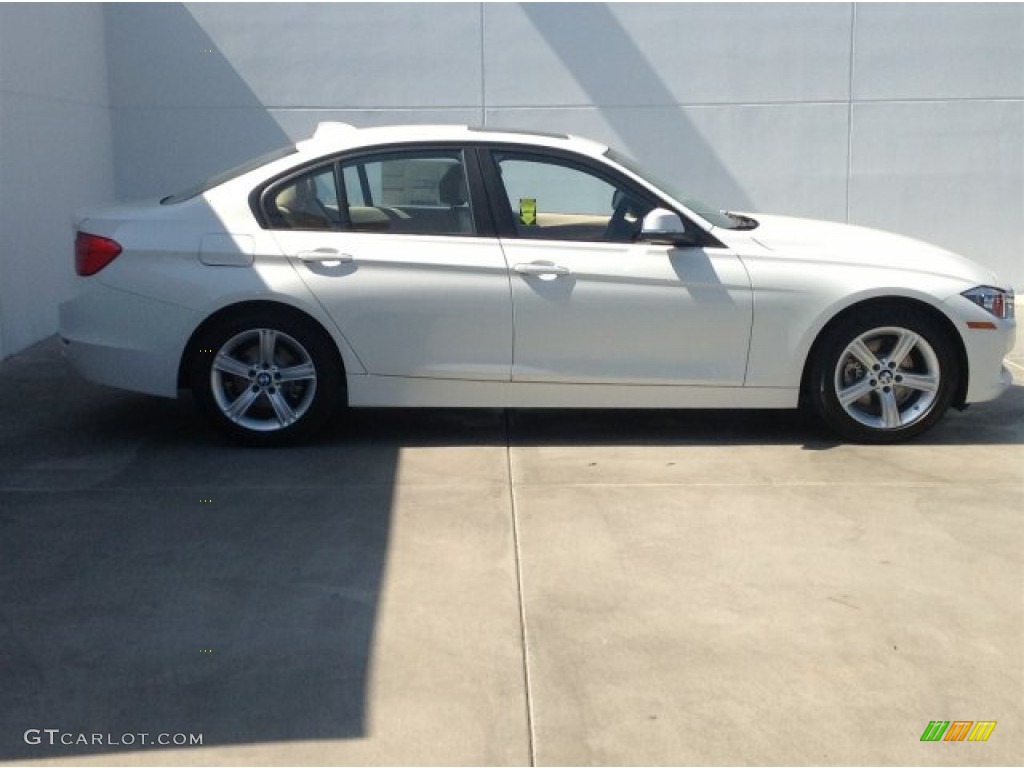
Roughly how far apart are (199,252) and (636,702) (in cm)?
Result: 363

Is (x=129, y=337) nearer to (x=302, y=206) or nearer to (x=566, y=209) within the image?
(x=302, y=206)

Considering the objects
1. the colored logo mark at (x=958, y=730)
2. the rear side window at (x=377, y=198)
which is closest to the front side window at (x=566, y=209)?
the rear side window at (x=377, y=198)

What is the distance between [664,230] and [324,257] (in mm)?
1672

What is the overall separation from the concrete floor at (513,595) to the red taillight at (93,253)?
Answer: 905 mm

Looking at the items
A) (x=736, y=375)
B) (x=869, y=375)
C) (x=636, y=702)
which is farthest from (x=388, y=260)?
(x=636, y=702)

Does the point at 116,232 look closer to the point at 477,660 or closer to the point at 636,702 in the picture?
the point at 477,660

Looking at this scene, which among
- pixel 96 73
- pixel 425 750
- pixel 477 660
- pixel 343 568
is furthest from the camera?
pixel 96 73

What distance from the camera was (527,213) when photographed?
675cm

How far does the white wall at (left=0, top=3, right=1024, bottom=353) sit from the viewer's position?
11.0 metres

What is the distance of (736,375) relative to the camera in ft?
21.9

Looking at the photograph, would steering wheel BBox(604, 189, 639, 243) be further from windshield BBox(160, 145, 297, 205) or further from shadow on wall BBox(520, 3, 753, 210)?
shadow on wall BBox(520, 3, 753, 210)

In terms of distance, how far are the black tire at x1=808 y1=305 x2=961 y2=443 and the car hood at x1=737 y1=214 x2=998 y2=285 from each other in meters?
0.25

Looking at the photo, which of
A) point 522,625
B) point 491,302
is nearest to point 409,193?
point 491,302

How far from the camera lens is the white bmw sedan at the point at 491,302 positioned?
6.59 m
